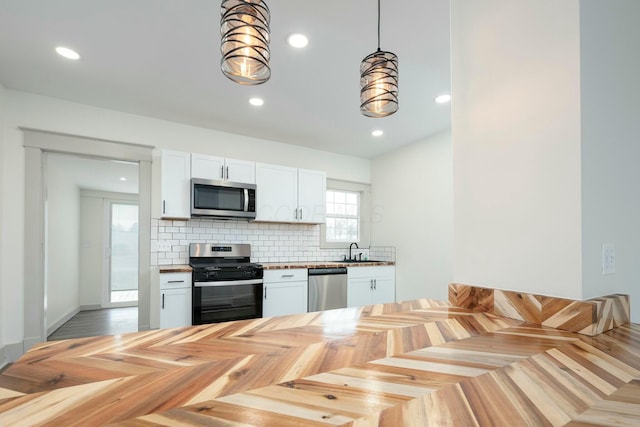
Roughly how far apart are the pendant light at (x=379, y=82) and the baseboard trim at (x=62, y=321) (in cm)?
505

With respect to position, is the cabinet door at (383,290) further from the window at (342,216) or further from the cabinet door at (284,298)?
the cabinet door at (284,298)

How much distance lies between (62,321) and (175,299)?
3181 mm

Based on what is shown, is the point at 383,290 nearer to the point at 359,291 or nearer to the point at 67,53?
the point at 359,291

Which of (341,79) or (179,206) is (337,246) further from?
(341,79)

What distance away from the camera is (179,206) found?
3.50 meters

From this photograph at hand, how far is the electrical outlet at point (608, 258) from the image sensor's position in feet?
3.76

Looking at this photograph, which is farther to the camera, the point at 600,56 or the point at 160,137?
the point at 160,137

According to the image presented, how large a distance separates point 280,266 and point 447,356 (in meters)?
3.07

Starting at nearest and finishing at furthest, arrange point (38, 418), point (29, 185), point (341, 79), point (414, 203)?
point (38, 418) → point (341, 79) → point (29, 185) → point (414, 203)

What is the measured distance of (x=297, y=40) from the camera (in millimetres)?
2238

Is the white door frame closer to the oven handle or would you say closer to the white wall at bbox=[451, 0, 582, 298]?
the oven handle

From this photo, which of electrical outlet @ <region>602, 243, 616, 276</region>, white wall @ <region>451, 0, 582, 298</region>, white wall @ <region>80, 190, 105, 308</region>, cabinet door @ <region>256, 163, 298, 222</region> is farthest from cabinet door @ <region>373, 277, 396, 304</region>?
white wall @ <region>80, 190, 105, 308</region>

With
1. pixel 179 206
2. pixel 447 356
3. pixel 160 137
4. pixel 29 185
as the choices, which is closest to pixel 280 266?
pixel 179 206

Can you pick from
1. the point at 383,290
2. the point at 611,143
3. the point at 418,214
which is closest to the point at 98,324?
the point at 383,290
